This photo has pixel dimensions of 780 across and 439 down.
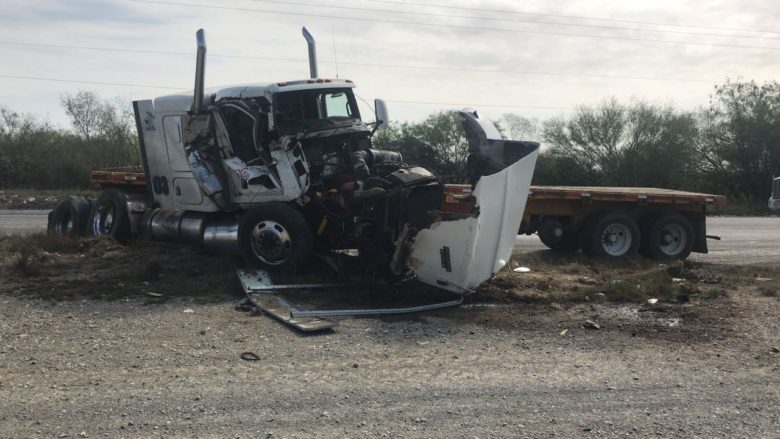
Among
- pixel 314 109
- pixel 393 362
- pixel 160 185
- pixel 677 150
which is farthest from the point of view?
pixel 677 150

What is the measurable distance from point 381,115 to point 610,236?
4913mm

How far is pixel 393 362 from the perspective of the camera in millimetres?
6008

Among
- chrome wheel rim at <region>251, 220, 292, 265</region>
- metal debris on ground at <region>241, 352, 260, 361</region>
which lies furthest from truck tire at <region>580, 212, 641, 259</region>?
metal debris on ground at <region>241, 352, 260, 361</region>

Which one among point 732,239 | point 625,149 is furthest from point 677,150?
point 732,239

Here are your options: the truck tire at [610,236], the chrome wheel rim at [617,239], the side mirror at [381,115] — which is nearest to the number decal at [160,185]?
the side mirror at [381,115]

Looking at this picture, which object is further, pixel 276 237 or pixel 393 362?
pixel 276 237

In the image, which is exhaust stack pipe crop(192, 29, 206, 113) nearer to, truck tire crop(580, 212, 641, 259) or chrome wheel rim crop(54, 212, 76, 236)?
chrome wheel rim crop(54, 212, 76, 236)

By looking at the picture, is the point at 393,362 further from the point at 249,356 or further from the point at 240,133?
the point at 240,133

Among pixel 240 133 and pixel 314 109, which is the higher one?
pixel 314 109

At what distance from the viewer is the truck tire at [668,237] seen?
42.2 ft

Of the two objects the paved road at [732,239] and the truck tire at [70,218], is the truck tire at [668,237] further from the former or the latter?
the truck tire at [70,218]

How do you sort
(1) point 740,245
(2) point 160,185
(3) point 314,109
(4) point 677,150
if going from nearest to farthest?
(3) point 314,109 < (2) point 160,185 < (1) point 740,245 < (4) point 677,150

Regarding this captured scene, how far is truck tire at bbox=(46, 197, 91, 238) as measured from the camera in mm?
12594

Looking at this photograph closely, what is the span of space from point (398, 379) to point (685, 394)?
6.85ft
